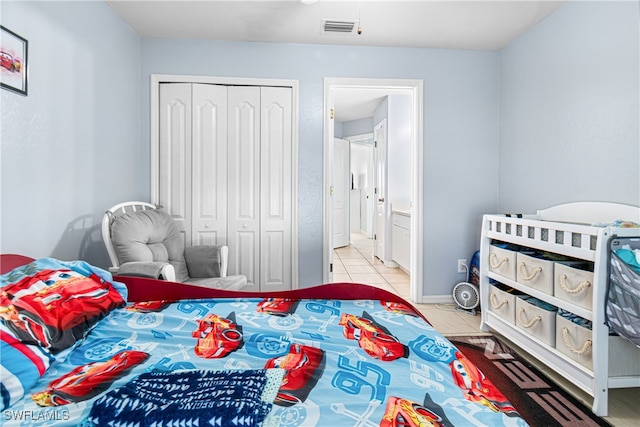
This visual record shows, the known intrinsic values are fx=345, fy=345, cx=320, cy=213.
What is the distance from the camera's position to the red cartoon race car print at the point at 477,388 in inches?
34.2

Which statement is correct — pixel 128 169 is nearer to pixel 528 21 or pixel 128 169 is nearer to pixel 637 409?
pixel 528 21

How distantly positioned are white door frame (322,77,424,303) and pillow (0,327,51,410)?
261cm

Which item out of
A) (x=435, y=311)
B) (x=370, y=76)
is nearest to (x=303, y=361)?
(x=435, y=311)

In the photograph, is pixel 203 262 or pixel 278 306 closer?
pixel 278 306

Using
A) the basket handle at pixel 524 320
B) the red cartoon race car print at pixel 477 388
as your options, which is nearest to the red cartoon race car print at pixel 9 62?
the red cartoon race car print at pixel 477 388

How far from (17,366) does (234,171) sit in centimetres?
253

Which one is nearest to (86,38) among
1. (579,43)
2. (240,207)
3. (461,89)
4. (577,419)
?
(240,207)

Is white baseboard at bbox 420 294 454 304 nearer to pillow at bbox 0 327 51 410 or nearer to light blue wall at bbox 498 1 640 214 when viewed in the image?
light blue wall at bbox 498 1 640 214

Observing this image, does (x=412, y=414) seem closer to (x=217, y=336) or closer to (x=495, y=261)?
(x=217, y=336)

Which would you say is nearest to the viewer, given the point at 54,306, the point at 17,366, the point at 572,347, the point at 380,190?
the point at 17,366

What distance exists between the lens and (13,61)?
1.74m

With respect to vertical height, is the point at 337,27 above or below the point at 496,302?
above

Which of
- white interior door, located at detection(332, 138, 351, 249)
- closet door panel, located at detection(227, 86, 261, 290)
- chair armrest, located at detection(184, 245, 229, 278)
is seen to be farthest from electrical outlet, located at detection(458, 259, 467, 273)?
white interior door, located at detection(332, 138, 351, 249)

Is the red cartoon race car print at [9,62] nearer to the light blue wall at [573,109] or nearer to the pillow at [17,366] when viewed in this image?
the pillow at [17,366]
